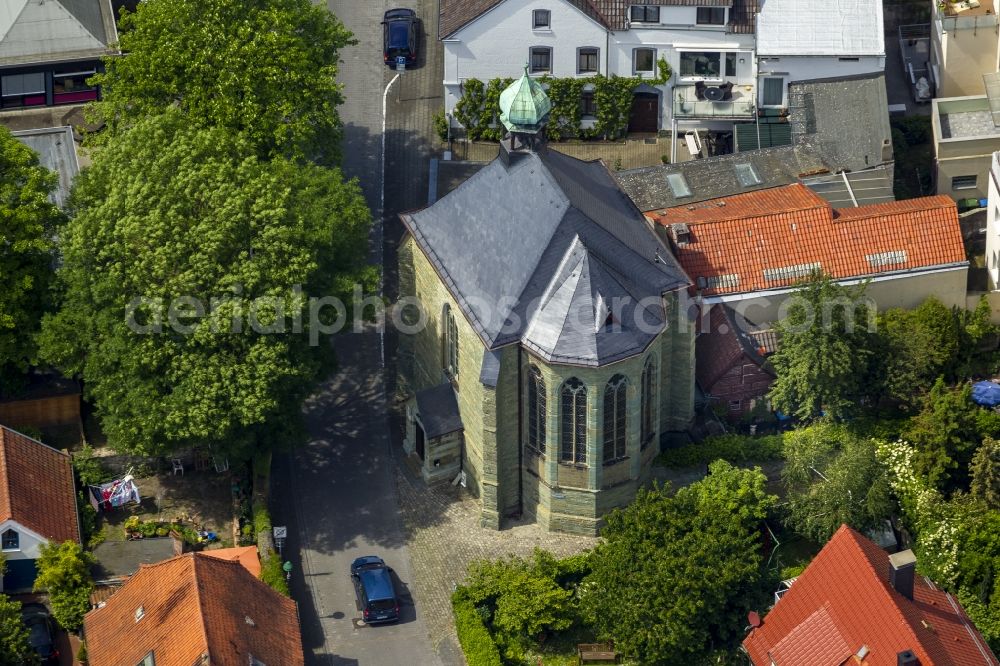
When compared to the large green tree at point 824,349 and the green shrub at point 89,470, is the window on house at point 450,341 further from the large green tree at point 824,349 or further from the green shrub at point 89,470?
the green shrub at point 89,470

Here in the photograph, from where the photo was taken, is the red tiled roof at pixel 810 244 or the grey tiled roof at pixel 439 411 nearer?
the grey tiled roof at pixel 439 411

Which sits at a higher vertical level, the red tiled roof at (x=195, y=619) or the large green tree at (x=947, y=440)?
the large green tree at (x=947, y=440)

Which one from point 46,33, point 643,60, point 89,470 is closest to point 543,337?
point 89,470

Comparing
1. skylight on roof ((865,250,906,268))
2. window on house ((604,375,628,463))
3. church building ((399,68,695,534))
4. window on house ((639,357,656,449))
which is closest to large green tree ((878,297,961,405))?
skylight on roof ((865,250,906,268))

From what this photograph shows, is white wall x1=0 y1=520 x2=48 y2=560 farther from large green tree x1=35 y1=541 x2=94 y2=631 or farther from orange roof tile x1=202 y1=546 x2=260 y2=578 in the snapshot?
orange roof tile x1=202 y1=546 x2=260 y2=578

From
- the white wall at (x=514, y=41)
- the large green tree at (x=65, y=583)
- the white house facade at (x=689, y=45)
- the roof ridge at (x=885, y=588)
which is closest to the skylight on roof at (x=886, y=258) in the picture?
the white house facade at (x=689, y=45)
